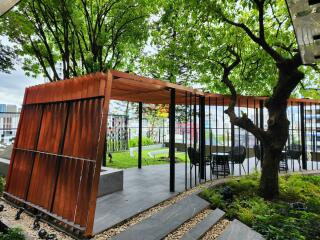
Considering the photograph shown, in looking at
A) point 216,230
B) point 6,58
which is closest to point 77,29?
point 6,58

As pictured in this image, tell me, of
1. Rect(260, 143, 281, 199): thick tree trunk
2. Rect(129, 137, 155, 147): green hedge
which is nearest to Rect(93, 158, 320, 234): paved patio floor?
Rect(260, 143, 281, 199): thick tree trunk

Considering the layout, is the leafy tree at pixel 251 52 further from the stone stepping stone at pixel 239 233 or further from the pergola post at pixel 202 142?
the stone stepping stone at pixel 239 233

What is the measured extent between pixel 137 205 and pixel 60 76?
7.42 m

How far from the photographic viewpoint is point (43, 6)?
9.30 m

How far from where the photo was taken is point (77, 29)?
9.51 m

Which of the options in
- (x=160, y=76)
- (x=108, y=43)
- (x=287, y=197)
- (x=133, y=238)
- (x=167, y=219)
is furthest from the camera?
(x=160, y=76)

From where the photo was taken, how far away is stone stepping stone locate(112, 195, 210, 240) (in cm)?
407

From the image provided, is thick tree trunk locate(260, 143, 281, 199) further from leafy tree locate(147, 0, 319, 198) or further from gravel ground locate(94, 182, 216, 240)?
gravel ground locate(94, 182, 216, 240)

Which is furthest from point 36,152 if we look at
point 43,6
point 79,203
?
point 43,6

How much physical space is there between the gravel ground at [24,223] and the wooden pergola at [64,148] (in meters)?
0.17

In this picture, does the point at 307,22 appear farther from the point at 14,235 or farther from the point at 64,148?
the point at 14,235

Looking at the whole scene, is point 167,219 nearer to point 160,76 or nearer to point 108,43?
point 108,43

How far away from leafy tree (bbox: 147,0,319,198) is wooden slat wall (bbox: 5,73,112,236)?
10.4 feet

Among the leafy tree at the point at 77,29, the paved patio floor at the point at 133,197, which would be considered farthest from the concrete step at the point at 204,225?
the leafy tree at the point at 77,29
